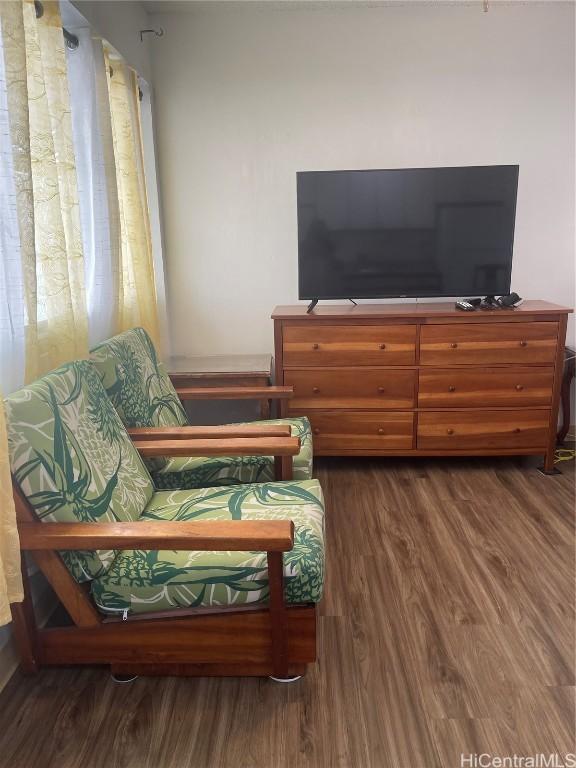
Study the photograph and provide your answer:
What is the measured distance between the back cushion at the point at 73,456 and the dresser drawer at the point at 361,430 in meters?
1.38

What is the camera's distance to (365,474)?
3033mm

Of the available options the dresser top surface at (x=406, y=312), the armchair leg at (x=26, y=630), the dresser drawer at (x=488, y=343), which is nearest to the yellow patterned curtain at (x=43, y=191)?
the armchair leg at (x=26, y=630)

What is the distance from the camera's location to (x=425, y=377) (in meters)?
2.88

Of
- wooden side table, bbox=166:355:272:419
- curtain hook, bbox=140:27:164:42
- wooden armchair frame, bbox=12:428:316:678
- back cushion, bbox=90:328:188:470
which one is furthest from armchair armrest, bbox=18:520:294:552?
curtain hook, bbox=140:27:164:42

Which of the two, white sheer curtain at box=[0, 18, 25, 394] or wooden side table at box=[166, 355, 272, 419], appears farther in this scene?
wooden side table at box=[166, 355, 272, 419]

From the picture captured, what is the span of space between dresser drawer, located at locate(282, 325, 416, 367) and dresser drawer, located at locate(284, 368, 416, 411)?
55mm

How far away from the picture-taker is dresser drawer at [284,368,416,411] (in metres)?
2.89

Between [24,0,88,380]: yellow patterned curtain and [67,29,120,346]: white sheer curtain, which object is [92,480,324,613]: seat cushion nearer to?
[24,0,88,380]: yellow patterned curtain

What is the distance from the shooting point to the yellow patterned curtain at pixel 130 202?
2498mm

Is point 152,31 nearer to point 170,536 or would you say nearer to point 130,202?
point 130,202

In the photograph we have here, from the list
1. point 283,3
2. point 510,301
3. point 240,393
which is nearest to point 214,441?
point 240,393

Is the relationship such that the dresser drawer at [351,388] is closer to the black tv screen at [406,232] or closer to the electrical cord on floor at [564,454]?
the black tv screen at [406,232]

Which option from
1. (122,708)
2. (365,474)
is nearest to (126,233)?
(365,474)

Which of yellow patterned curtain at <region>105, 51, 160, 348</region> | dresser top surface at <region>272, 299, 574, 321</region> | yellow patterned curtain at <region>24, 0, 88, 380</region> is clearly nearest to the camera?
yellow patterned curtain at <region>24, 0, 88, 380</region>
